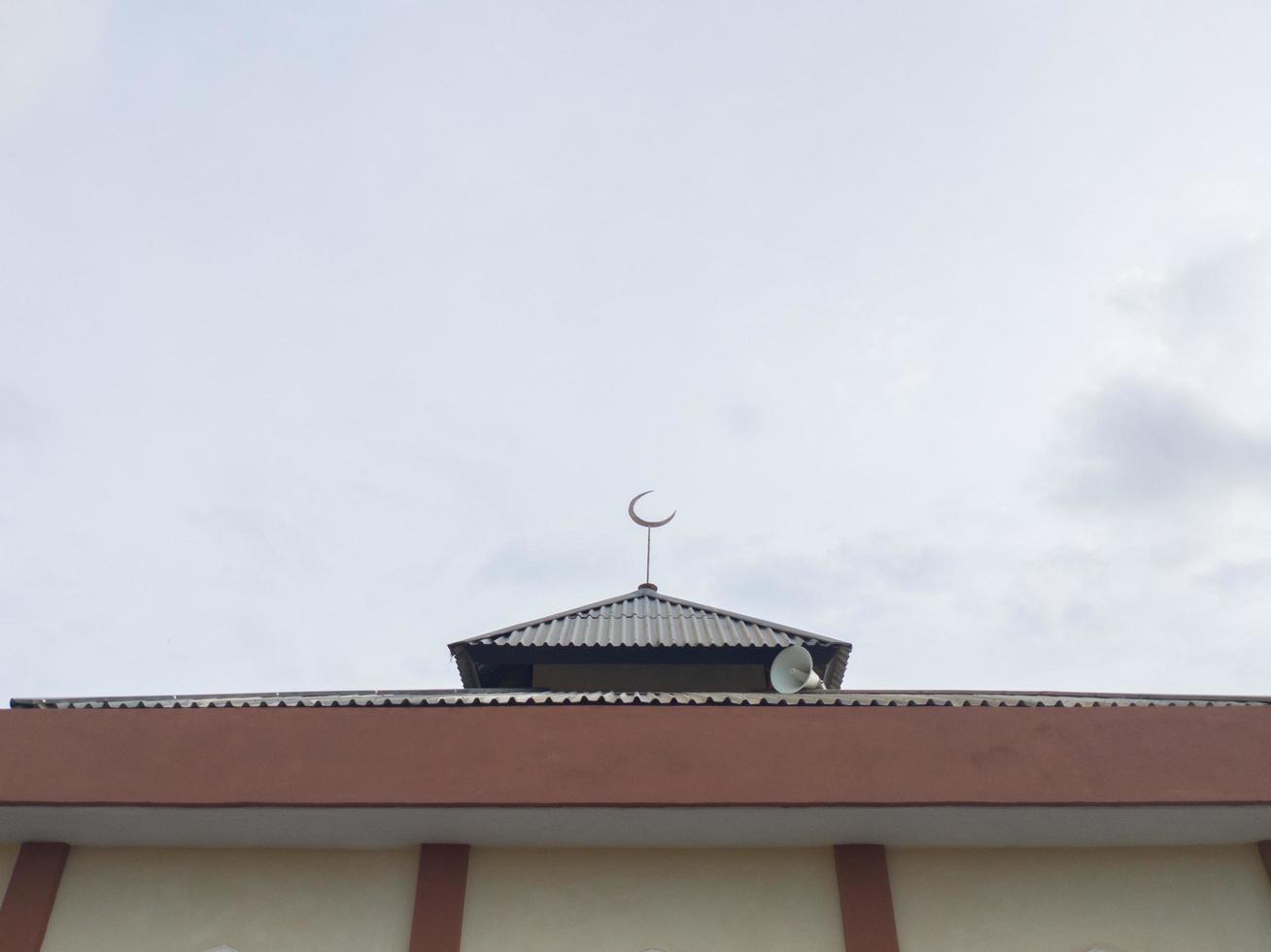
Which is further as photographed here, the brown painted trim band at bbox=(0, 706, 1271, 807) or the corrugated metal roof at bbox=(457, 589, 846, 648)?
the corrugated metal roof at bbox=(457, 589, 846, 648)

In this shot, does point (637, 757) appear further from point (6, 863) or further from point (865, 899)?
point (6, 863)

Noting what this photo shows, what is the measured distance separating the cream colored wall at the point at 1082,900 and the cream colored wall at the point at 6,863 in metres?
4.96

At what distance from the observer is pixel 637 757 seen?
466 centimetres

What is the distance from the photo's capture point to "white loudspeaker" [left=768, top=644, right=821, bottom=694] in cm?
694

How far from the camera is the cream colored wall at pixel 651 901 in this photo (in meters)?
4.85

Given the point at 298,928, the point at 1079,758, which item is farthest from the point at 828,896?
the point at 298,928

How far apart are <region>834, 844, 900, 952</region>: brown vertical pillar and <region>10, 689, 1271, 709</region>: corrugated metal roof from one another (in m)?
0.84

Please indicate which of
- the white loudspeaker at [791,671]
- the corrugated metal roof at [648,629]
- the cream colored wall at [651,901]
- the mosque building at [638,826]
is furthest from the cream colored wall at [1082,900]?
the corrugated metal roof at [648,629]

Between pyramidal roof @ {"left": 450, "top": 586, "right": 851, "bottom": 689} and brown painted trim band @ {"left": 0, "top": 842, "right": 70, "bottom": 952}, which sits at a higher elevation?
Result: pyramidal roof @ {"left": 450, "top": 586, "right": 851, "bottom": 689}

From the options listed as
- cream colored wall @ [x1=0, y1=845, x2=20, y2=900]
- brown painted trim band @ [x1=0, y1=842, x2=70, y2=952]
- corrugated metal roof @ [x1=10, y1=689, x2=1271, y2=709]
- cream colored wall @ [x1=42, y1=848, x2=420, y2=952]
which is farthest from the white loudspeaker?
cream colored wall @ [x1=0, y1=845, x2=20, y2=900]

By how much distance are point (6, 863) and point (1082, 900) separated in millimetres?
6031

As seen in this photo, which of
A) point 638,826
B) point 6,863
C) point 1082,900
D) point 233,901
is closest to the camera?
point 638,826

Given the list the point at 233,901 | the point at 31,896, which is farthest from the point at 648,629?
the point at 31,896

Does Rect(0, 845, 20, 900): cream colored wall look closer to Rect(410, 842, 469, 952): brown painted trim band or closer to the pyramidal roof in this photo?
Rect(410, 842, 469, 952): brown painted trim band
